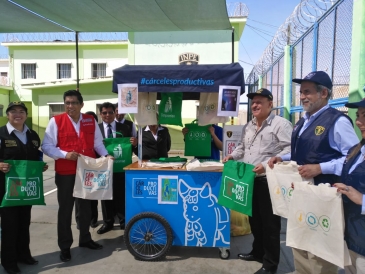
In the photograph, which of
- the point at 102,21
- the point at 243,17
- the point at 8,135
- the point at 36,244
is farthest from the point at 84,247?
the point at 243,17

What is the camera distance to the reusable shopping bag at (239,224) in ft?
15.0

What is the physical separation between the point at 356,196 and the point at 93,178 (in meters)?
2.80

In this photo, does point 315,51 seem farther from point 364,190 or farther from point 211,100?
point 364,190

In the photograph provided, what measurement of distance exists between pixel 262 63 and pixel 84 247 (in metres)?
8.66

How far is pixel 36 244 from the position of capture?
13.8 feet

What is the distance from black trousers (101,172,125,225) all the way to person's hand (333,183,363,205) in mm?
3300

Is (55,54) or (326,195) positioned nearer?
(326,195)

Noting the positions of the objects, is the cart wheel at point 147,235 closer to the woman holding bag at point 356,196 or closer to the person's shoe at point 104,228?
the person's shoe at point 104,228

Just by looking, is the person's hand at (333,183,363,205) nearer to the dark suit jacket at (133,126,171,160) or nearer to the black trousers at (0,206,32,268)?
the dark suit jacket at (133,126,171,160)

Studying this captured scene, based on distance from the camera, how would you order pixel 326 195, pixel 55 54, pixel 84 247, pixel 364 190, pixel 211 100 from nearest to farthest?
1. pixel 364 190
2. pixel 326 195
3. pixel 84 247
4. pixel 211 100
5. pixel 55 54

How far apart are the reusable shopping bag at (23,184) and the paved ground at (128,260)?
2.76 ft

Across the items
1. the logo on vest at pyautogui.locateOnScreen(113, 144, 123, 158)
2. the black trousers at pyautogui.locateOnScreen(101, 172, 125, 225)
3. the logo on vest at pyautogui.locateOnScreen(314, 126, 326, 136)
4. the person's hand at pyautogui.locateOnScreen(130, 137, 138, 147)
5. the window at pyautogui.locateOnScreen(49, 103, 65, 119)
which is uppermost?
the window at pyautogui.locateOnScreen(49, 103, 65, 119)

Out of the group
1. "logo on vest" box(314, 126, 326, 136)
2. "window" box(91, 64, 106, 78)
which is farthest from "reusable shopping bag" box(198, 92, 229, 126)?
"window" box(91, 64, 106, 78)

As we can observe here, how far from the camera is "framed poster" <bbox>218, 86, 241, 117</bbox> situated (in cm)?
367
